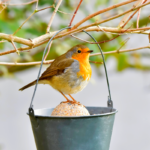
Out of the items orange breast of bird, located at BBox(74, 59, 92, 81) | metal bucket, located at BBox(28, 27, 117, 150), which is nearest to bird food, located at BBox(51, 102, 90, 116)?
metal bucket, located at BBox(28, 27, 117, 150)

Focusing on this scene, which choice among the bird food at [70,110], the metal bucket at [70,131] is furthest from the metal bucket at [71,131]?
the bird food at [70,110]

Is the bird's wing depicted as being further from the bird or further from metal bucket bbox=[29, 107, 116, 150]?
metal bucket bbox=[29, 107, 116, 150]

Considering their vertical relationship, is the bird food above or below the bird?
below

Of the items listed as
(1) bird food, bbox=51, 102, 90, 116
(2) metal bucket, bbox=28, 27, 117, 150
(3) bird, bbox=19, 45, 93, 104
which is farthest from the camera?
(3) bird, bbox=19, 45, 93, 104

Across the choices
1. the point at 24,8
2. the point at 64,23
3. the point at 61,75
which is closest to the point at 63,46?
the point at 64,23

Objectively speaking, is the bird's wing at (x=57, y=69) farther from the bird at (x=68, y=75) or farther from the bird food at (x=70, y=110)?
the bird food at (x=70, y=110)

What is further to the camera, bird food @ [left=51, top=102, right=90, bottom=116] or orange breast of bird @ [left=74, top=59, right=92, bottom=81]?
A: orange breast of bird @ [left=74, top=59, right=92, bottom=81]

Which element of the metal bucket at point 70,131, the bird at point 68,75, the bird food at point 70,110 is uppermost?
the bird at point 68,75

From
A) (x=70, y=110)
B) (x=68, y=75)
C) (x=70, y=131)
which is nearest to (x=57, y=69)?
(x=68, y=75)

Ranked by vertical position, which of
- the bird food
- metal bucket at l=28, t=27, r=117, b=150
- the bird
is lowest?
metal bucket at l=28, t=27, r=117, b=150

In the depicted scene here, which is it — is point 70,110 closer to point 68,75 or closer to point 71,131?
point 71,131

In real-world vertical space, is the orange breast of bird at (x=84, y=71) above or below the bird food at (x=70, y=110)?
above

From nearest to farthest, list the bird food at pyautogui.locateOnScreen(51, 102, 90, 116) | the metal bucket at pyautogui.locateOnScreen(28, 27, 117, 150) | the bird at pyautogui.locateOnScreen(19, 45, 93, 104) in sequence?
1. the metal bucket at pyautogui.locateOnScreen(28, 27, 117, 150)
2. the bird food at pyautogui.locateOnScreen(51, 102, 90, 116)
3. the bird at pyautogui.locateOnScreen(19, 45, 93, 104)

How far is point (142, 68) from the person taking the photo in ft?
12.6
